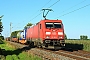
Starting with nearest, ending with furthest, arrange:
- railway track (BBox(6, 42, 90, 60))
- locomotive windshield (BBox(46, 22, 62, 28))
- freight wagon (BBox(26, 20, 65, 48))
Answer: railway track (BBox(6, 42, 90, 60)) < freight wagon (BBox(26, 20, 65, 48)) < locomotive windshield (BBox(46, 22, 62, 28))

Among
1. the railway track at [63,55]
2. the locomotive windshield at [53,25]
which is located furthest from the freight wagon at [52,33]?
the railway track at [63,55]

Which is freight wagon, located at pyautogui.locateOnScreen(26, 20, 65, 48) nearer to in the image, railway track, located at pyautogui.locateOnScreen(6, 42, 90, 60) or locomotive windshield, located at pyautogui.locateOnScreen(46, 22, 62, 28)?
locomotive windshield, located at pyautogui.locateOnScreen(46, 22, 62, 28)

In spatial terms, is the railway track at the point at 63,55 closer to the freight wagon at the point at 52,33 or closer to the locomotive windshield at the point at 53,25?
the freight wagon at the point at 52,33

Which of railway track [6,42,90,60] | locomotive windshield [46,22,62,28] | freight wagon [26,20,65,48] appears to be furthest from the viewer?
locomotive windshield [46,22,62,28]

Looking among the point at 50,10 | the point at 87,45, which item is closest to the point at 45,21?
the point at 50,10

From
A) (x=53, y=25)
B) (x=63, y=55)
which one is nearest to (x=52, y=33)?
(x=53, y=25)

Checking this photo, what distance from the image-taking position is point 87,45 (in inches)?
1183

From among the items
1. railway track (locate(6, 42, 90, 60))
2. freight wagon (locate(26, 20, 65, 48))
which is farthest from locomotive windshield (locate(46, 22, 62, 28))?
railway track (locate(6, 42, 90, 60))

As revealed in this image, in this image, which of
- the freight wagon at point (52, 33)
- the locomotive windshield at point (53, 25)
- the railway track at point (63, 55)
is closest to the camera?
the railway track at point (63, 55)

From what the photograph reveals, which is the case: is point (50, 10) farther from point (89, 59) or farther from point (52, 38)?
point (89, 59)

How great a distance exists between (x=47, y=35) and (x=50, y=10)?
20.6ft

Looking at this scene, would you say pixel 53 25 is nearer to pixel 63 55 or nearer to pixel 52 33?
pixel 52 33

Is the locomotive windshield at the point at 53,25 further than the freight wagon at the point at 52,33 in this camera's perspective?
Yes

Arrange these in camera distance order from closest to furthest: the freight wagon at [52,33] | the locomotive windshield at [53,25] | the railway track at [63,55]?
the railway track at [63,55], the freight wagon at [52,33], the locomotive windshield at [53,25]
